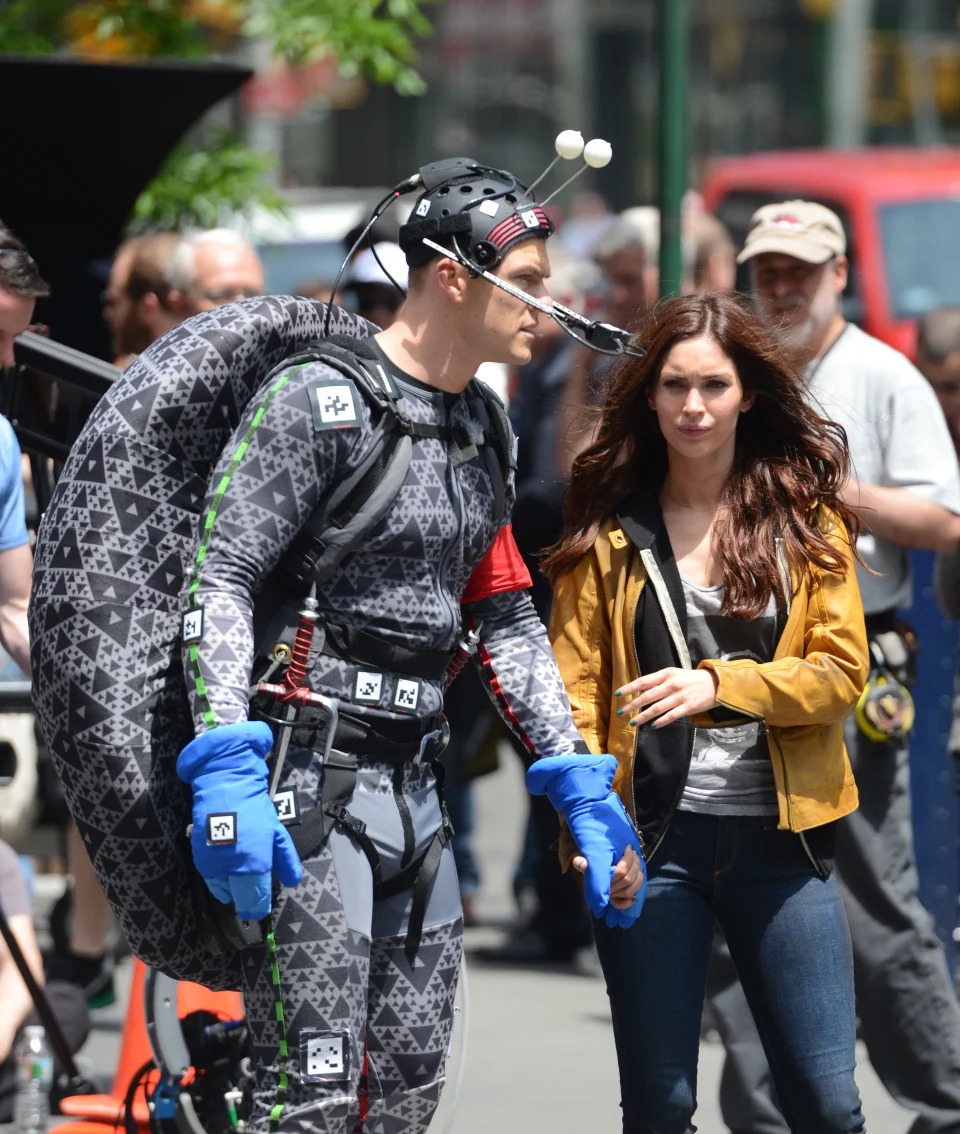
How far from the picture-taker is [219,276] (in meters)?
5.92

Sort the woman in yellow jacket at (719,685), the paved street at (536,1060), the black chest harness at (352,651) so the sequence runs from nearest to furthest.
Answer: the black chest harness at (352,651), the woman in yellow jacket at (719,685), the paved street at (536,1060)

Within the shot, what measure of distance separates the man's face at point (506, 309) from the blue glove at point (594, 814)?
2.36 feet

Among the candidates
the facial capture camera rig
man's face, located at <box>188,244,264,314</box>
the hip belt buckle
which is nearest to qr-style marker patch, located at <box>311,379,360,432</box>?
the facial capture camera rig

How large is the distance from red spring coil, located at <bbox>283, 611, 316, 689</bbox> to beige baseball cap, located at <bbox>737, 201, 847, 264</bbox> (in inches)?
87.1

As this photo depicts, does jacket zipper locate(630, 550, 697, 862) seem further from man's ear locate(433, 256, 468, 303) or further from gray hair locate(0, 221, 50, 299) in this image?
gray hair locate(0, 221, 50, 299)

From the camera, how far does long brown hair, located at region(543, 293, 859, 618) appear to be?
3834mm

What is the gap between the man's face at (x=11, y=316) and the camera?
4.29 meters

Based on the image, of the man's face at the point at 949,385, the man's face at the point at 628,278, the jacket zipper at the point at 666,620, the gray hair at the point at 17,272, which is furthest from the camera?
the man's face at the point at 628,278

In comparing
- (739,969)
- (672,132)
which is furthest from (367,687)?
(672,132)

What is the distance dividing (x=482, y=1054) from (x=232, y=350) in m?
3.01

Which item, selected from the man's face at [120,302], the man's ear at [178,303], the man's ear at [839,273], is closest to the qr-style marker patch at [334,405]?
the man's ear at [839,273]

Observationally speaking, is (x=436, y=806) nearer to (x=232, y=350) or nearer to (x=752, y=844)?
(x=752, y=844)

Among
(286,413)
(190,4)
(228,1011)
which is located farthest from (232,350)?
(190,4)

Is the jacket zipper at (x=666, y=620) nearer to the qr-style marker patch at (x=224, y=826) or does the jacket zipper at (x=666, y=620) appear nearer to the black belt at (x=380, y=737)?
the black belt at (x=380, y=737)
